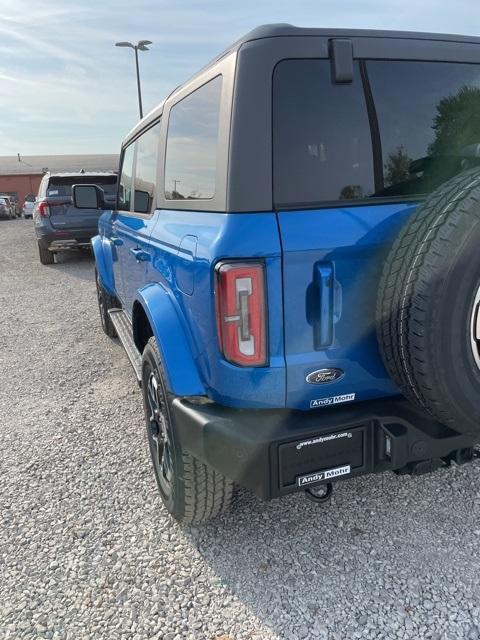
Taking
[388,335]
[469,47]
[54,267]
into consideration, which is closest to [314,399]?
[388,335]

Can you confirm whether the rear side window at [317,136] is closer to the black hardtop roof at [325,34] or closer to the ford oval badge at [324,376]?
the black hardtop roof at [325,34]

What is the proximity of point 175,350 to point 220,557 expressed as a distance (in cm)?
98

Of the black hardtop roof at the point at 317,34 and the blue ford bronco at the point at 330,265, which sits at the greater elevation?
the black hardtop roof at the point at 317,34

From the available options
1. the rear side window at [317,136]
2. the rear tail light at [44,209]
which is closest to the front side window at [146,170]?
the rear side window at [317,136]

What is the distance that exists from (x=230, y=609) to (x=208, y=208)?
1.60 metres

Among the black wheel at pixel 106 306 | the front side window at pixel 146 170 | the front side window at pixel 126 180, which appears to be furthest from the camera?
the black wheel at pixel 106 306

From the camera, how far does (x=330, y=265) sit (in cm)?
191

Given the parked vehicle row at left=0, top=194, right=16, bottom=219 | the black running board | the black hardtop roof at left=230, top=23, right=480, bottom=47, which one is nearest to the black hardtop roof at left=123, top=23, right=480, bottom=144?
the black hardtop roof at left=230, top=23, right=480, bottom=47

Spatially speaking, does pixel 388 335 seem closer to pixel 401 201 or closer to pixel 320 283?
pixel 320 283

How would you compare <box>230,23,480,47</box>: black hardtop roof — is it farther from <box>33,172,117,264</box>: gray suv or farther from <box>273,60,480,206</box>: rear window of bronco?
<box>33,172,117,264</box>: gray suv

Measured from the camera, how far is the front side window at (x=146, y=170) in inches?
120

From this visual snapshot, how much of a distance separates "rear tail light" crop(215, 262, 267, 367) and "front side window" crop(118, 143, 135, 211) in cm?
217

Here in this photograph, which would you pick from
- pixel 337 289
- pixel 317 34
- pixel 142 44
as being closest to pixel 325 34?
pixel 317 34

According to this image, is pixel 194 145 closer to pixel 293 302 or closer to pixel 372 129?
pixel 372 129
